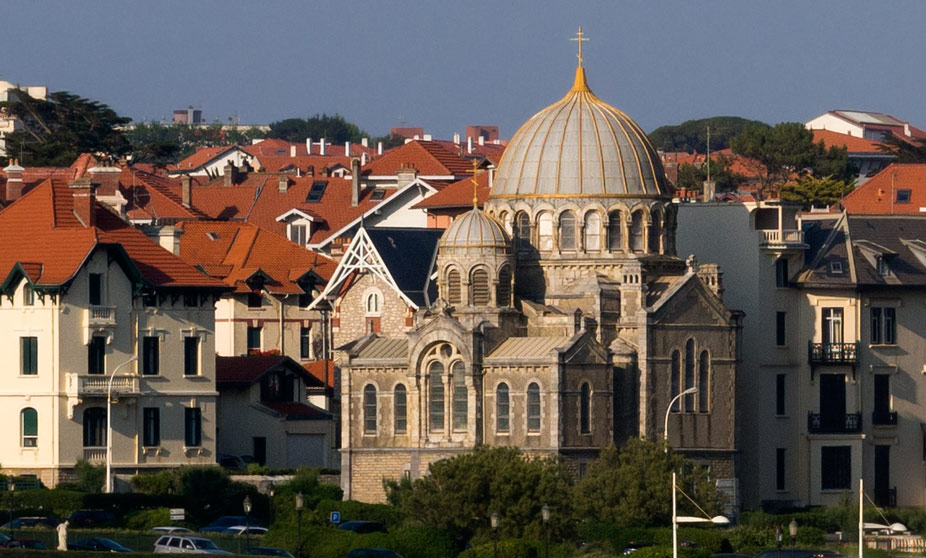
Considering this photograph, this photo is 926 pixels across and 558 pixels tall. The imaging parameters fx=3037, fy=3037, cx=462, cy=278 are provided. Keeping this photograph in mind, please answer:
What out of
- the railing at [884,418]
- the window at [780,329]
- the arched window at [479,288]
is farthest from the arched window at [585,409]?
the railing at [884,418]

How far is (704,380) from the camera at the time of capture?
348 ft

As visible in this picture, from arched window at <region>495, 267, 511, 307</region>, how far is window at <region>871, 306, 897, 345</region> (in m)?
16.4

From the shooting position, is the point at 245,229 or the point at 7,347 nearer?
the point at 7,347

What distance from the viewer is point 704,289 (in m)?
106

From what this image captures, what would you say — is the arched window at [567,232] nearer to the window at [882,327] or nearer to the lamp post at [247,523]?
the window at [882,327]

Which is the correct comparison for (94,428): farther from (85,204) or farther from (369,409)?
(369,409)

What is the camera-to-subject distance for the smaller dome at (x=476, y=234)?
105062mm

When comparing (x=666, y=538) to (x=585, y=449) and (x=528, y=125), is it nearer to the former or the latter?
(x=585, y=449)

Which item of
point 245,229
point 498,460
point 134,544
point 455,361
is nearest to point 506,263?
point 455,361

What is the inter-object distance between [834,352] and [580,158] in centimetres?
1335

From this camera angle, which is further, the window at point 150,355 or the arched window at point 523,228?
the arched window at point 523,228

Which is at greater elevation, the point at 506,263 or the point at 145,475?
the point at 506,263

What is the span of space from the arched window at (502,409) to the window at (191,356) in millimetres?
11514

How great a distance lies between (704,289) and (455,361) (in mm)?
9291
